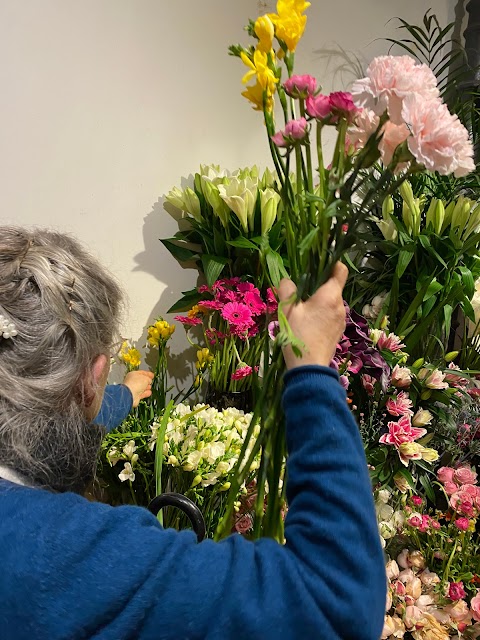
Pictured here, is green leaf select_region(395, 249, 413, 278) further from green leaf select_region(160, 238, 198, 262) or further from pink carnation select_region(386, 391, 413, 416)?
green leaf select_region(160, 238, 198, 262)

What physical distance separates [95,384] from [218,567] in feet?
0.87

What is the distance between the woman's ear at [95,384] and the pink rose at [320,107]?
0.36 meters

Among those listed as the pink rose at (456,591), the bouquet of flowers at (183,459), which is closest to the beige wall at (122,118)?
the bouquet of flowers at (183,459)

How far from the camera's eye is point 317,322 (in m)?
0.58

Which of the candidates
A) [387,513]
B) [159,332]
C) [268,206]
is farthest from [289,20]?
[387,513]

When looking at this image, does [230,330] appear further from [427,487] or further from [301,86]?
[301,86]

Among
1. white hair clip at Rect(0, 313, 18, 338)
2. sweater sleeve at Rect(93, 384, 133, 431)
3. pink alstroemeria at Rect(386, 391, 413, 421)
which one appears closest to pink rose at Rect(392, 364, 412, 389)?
pink alstroemeria at Rect(386, 391, 413, 421)

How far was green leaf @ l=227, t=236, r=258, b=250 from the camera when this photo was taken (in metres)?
1.22

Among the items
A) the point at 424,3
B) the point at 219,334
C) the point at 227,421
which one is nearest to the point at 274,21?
the point at 227,421

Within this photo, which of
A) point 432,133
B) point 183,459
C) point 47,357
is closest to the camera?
point 432,133

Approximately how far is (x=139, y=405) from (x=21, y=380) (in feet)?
1.87

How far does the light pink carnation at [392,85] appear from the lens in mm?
526

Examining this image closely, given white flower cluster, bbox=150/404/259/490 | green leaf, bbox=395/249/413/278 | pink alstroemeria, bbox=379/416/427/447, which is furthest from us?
green leaf, bbox=395/249/413/278

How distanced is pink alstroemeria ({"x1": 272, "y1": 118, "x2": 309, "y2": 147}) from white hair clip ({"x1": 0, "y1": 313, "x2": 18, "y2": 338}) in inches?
12.9
